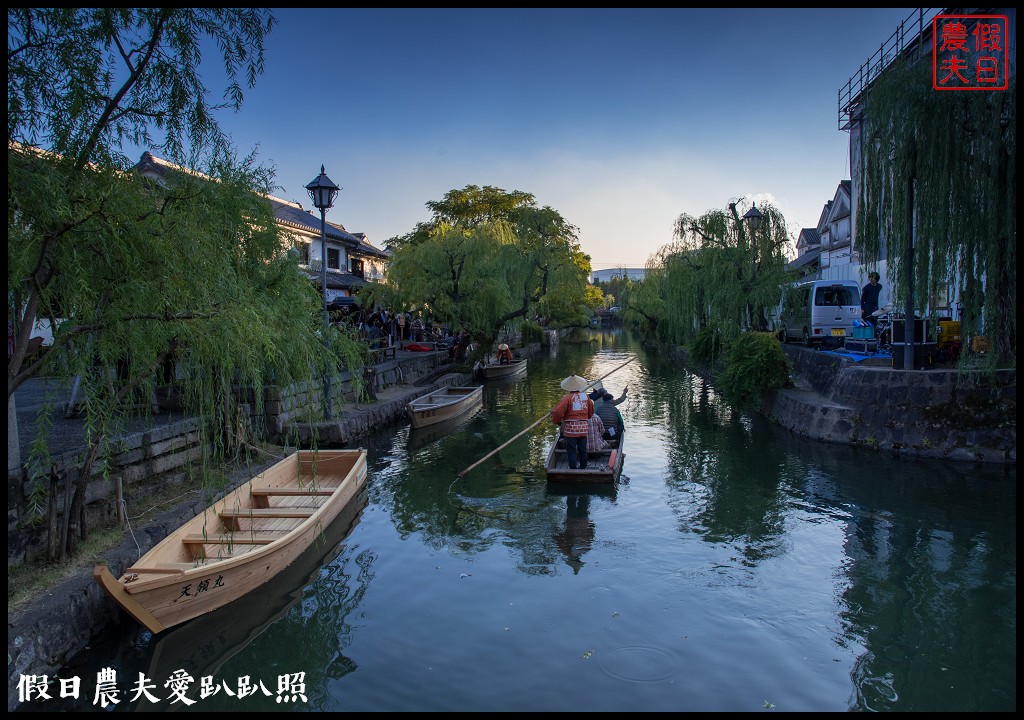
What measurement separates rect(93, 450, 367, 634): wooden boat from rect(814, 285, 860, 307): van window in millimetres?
13671

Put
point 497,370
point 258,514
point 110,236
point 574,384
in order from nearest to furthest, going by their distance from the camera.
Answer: point 110,236 < point 258,514 < point 574,384 < point 497,370

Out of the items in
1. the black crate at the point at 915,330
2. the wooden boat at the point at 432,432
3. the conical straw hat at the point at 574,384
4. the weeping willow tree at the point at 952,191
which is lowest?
the wooden boat at the point at 432,432

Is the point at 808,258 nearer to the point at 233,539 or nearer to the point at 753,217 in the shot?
the point at 753,217

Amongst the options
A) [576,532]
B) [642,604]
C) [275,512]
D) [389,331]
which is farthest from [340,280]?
[642,604]

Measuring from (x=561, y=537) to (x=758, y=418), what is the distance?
9.28 meters

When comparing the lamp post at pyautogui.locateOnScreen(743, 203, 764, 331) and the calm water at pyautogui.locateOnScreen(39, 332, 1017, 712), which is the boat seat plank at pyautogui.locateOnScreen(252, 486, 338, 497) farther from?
the lamp post at pyautogui.locateOnScreen(743, 203, 764, 331)

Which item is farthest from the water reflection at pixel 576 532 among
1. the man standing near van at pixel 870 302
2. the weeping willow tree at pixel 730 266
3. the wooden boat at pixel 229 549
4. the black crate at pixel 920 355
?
the weeping willow tree at pixel 730 266

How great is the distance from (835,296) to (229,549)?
1648 cm

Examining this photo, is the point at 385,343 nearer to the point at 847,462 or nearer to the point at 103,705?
the point at 847,462

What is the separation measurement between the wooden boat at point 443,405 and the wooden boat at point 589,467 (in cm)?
486

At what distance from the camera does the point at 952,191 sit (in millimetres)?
10758

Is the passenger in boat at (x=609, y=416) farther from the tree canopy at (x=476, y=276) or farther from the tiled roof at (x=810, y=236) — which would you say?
the tiled roof at (x=810, y=236)

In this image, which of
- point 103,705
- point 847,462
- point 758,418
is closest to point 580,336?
point 758,418

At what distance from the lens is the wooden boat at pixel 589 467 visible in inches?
382
